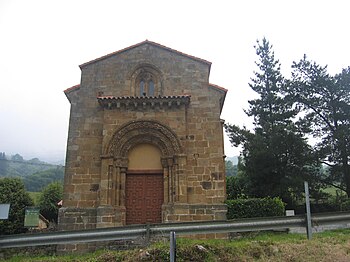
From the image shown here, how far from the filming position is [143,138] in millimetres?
13930

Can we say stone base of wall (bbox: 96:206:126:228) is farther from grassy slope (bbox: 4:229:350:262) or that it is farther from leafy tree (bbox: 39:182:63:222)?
leafy tree (bbox: 39:182:63:222)

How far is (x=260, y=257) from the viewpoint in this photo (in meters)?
6.79

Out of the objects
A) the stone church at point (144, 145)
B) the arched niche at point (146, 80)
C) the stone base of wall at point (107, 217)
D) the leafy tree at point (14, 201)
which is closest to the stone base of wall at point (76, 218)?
the stone church at point (144, 145)

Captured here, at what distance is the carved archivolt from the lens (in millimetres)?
13516

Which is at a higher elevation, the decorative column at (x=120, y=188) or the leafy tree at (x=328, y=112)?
the leafy tree at (x=328, y=112)

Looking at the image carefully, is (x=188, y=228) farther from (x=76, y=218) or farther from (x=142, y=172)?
(x=76, y=218)

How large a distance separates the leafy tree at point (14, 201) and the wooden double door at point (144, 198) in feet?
19.2

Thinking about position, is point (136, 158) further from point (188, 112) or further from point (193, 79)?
point (193, 79)

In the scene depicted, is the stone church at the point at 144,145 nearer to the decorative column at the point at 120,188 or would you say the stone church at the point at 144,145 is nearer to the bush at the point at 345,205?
the decorative column at the point at 120,188

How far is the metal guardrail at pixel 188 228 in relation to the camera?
6902 millimetres

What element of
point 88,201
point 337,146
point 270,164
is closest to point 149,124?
point 88,201

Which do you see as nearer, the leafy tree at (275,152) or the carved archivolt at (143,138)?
the carved archivolt at (143,138)

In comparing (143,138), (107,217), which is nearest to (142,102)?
(143,138)

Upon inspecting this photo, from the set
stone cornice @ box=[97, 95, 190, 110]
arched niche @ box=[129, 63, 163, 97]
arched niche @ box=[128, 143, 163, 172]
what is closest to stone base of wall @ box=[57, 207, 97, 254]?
arched niche @ box=[128, 143, 163, 172]
